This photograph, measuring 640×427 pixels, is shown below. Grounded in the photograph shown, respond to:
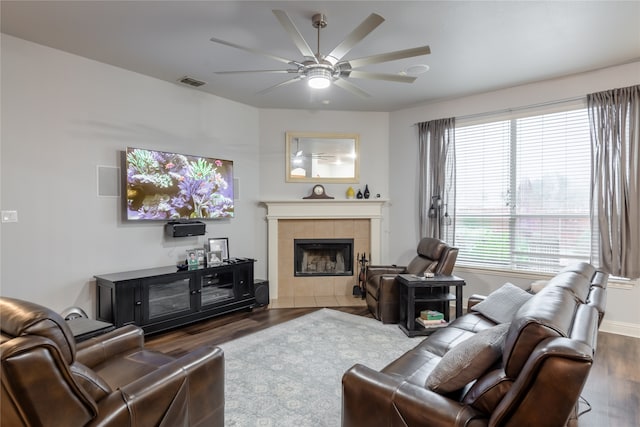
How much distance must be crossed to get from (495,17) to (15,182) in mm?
4365

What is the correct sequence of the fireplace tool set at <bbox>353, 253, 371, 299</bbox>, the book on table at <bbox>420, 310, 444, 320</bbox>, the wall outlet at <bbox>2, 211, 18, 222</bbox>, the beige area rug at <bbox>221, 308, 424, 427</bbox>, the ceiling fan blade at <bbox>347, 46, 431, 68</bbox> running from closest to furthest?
1. the beige area rug at <bbox>221, 308, 424, 427</bbox>
2. the ceiling fan blade at <bbox>347, 46, 431, 68</bbox>
3. the wall outlet at <bbox>2, 211, 18, 222</bbox>
4. the book on table at <bbox>420, 310, 444, 320</bbox>
5. the fireplace tool set at <bbox>353, 253, 371, 299</bbox>

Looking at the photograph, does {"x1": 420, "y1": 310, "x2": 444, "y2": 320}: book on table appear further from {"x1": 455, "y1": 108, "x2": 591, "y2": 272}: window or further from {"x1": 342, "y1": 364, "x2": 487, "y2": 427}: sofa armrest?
{"x1": 342, "y1": 364, "x2": 487, "y2": 427}: sofa armrest

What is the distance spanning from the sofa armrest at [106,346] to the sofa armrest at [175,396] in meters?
0.58

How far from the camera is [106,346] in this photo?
6.56 ft

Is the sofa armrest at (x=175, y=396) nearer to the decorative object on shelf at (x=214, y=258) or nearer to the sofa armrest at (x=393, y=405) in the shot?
the sofa armrest at (x=393, y=405)

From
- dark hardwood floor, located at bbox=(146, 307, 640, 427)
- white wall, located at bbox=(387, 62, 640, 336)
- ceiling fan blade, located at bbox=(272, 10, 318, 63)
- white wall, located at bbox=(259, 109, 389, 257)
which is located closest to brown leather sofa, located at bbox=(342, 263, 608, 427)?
dark hardwood floor, located at bbox=(146, 307, 640, 427)

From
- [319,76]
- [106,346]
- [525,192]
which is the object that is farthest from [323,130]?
[106,346]

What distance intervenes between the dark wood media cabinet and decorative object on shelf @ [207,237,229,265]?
0.74ft

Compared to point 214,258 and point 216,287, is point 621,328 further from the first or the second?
point 214,258

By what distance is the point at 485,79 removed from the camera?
13.4 feet

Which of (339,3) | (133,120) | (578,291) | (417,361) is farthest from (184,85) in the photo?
(578,291)

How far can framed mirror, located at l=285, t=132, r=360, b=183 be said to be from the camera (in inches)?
212

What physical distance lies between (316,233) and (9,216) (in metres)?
3.62

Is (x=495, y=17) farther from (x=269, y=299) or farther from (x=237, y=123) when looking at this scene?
(x=269, y=299)
